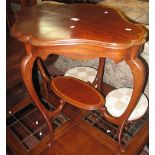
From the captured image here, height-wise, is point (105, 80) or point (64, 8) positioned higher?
point (64, 8)

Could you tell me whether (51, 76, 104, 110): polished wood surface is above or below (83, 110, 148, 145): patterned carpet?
above

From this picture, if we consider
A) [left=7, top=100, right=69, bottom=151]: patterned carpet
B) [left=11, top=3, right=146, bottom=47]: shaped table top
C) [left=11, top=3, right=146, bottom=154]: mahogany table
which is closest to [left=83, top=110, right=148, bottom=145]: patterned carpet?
[left=7, top=100, right=69, bottom=151]: patterned carpet

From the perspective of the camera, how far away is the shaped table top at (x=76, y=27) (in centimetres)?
112

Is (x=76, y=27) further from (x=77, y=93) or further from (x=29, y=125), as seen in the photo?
(x=29, y=125)

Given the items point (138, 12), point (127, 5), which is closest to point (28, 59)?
point (138, 12)

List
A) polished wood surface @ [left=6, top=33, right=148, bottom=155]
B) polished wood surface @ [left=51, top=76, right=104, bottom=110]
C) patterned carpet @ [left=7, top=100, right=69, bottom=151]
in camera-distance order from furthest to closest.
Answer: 1. patterned carpet @ [left=7, top=100, right=69, bottom=151]
2. polished wood surface @ [left=6, top=33, right=148, bottom=155]
3. polished wood surface @ [left=51, top=76, right=104, bottom=110]

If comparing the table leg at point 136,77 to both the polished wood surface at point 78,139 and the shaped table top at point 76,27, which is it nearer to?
the shaped table top at point 76,27

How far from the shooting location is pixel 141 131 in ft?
5.41

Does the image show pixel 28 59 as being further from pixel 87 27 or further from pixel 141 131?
pixel 141 131

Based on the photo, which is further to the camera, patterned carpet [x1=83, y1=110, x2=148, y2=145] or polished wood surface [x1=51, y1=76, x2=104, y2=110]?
patterned carpet [x1=83, y1=110, x2=148, y2=145]

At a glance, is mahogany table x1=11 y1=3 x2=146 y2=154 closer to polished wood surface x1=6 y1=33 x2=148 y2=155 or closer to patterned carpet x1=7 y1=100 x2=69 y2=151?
polished wood surface x1=6 y1=33 x2=148 y2=155

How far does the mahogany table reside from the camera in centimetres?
111
